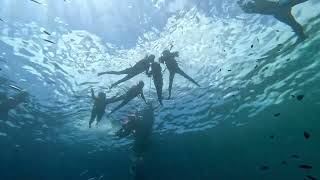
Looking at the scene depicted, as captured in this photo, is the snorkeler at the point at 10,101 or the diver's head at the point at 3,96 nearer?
the snorkeler at the point at 10,101

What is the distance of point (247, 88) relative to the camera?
72.1ft

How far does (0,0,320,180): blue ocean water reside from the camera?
559 inches

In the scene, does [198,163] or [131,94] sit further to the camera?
[198,163]

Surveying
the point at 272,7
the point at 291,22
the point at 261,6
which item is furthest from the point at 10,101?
the point at 291,22

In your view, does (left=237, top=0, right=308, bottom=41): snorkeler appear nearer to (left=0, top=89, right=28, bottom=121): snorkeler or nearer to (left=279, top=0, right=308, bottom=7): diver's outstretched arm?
(left=279, top=0, right=308, bottom=7): diver's outstretched arm

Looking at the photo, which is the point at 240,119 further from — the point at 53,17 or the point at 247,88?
the point at 53,17

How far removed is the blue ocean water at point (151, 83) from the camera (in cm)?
1420

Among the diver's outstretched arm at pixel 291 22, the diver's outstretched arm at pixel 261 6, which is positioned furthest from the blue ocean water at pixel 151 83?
the diver's outstretched arm at pixel 261 6

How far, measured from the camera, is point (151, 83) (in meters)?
18.8

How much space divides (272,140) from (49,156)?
24.3 metres

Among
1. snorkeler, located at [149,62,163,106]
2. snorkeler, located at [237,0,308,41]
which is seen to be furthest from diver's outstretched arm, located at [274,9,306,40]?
snorkeler, located at [149,62,163,106]

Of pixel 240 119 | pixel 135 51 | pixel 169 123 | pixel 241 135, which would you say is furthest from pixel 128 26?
pixel 241 135

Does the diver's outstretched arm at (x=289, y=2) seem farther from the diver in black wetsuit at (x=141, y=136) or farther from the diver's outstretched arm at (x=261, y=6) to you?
the diver in black wetsuit at (x=141, y=136)

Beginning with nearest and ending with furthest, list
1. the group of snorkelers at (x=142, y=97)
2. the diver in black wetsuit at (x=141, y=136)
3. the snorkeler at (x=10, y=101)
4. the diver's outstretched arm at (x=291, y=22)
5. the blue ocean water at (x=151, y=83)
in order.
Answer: the group of snorkelers at (x=142, y=97) < the diver's outstretched arm at (x=291, y=22) < the blue ocean water at (x=151, y=83) < the diver in black wetsuit at (x=141, y=136) < the snorkeler at (x=10, y=101)
